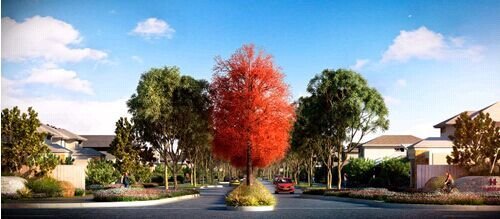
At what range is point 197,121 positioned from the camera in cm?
5634

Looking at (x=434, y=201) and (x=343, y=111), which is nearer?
(x=434, y=201)

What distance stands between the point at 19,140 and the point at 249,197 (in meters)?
22.7

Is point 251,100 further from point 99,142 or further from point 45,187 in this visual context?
point 99,142

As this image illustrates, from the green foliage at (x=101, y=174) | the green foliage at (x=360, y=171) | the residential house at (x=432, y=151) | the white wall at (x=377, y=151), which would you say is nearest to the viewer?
the residential house at (x=432, y=151)

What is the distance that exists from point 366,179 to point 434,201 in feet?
142

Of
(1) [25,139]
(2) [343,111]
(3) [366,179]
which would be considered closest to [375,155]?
(3) [366,179]

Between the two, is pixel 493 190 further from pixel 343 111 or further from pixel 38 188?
pixel 38 188

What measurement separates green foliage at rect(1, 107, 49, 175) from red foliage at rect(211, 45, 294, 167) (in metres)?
13.6

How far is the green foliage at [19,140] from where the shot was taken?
4450 cm

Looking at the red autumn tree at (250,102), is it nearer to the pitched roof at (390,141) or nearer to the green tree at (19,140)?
the green tree at (19,140)

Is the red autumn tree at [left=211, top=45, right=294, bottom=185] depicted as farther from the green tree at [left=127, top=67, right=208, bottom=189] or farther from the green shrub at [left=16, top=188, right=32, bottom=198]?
the green shrub at [left=16, top=188, right=32, bottom=198]

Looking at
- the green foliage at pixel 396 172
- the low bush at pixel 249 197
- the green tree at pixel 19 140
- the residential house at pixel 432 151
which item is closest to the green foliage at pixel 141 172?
the green tree at pixel 19 140

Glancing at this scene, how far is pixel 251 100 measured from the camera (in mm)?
46156

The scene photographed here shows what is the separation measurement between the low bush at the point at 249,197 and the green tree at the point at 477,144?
2161 centimetres
